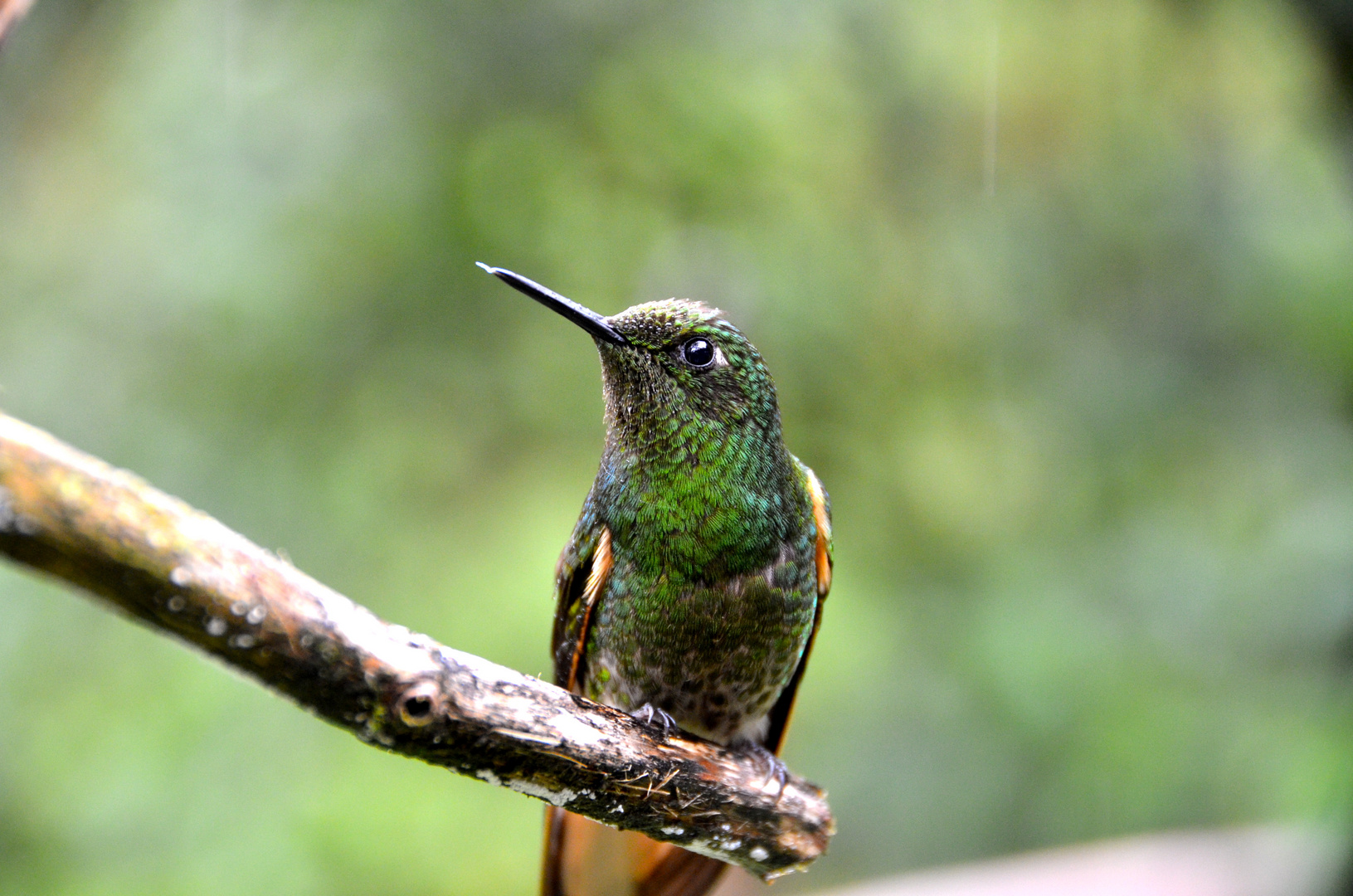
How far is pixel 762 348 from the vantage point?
503cm

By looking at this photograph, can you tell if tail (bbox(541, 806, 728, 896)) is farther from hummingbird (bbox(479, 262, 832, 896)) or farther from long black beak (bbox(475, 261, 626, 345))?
long black beak (bbox(475, 261, 626, 345))

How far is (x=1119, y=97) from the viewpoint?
573 cm

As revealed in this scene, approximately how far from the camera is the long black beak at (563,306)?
90.0 inches

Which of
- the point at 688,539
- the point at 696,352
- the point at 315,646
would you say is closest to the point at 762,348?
the point at 696,352

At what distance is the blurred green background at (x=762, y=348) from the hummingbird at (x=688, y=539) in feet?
6.44

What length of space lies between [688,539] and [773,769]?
70cm

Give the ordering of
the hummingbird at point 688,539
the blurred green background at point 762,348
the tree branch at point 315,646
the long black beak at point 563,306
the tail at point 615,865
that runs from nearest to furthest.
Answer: the tree branch at point 315,646 < the long black beak at point 563,306 < the hummingbird at point 688,539 < the tail at point 615,865 < the blurred green background at point 762,348

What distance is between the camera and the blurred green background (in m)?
4.68

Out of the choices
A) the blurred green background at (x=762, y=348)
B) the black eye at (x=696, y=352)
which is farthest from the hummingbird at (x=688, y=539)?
the blurred green background at (x=762, y=348)

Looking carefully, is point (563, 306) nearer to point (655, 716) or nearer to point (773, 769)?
point (655, 716)

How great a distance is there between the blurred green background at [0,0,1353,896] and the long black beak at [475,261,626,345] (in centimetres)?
219

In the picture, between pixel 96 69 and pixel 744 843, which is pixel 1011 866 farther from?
pixel 96 69

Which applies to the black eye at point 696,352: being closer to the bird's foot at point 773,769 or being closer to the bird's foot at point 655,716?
the bird's foot at point 655,716

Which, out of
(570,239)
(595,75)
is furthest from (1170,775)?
(595,75)
